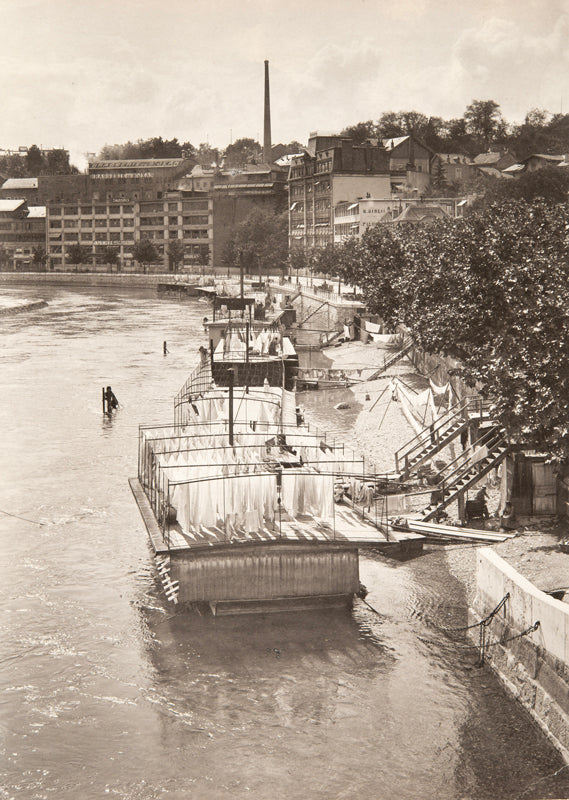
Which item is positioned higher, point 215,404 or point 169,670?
point 215,404

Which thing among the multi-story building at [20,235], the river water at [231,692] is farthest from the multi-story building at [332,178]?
the river water at [231,692]

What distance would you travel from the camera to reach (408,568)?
2397 centimetres

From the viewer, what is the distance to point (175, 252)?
165000 millimetres

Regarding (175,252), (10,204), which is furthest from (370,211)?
(10,204)

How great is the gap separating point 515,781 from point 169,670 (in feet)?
22.8

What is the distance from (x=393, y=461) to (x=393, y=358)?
74.9 ft

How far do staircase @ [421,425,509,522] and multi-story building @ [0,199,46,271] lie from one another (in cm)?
16838

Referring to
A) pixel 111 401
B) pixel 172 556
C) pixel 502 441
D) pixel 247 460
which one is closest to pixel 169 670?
pixel 172 556

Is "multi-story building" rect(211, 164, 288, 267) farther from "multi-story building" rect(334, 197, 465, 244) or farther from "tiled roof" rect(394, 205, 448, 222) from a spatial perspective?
"tiled roof" rect(394, 205, 448, 222)

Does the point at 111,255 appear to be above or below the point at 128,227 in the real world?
below

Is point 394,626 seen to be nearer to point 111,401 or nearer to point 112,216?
point 111,401

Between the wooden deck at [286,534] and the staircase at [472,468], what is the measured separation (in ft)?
13.0

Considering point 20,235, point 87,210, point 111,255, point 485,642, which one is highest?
point 87,210

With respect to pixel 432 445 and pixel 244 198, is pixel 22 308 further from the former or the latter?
pixel 432 445
